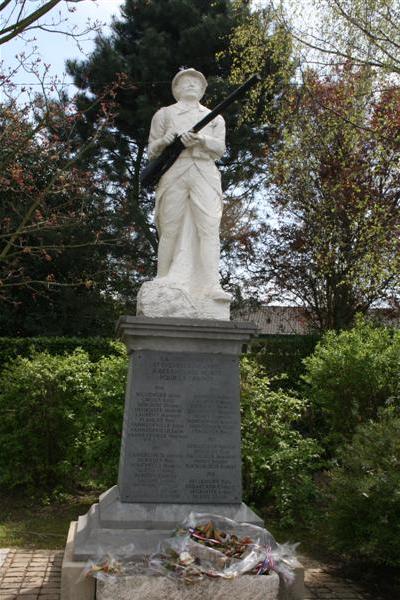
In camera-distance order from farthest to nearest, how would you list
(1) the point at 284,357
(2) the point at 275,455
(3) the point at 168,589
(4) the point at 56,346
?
(4) the point at 56,346 → (1) the point at 284,357 → (2) the point at 275,455 → (3) the point at 168,589

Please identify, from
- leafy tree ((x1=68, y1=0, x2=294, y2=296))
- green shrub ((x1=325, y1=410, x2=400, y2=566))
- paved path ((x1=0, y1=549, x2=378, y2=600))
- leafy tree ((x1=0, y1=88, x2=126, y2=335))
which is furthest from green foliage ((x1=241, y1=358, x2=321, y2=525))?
leafy tree ((x1=68, y1=0, x2=294, y2=296))

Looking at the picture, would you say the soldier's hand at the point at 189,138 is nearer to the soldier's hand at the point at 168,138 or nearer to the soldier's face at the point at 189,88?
the soldier's hand at the point at 168,138

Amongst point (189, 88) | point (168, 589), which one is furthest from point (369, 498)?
point (189, 88)

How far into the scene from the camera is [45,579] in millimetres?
5332

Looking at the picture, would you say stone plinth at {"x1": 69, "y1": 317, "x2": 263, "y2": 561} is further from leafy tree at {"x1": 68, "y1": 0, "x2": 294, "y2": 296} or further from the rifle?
leafy tree at {"x1": 68, "y1": 0, "x2": 294, "y2": 296}

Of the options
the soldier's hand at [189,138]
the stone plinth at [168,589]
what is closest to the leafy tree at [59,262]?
the soldier's hand at [189,138]

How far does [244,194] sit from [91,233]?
447cm

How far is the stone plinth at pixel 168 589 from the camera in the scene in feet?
12.3

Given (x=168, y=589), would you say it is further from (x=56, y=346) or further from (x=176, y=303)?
→ (x=56, y=346)

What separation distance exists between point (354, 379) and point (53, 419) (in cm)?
398

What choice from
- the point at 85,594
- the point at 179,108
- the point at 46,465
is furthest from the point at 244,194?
the point at 85,594

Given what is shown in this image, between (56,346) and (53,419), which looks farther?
(56,346)

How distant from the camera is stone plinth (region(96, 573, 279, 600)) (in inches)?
147

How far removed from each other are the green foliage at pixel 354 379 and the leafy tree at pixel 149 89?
24.4ft
